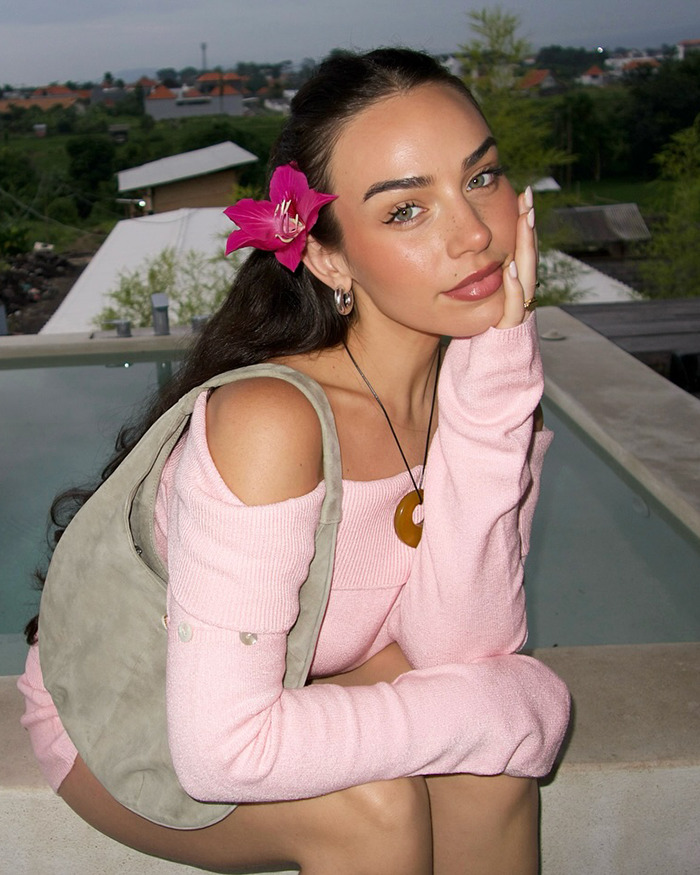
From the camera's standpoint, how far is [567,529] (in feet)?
10.2

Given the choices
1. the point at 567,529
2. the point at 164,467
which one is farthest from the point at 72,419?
the point at 164,467

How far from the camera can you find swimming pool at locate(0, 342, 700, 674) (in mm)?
2582

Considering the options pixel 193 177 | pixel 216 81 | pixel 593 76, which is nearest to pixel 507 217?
pixel 193 177

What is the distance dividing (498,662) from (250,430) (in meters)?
0.44

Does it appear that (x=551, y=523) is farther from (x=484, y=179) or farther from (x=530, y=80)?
(x=530, y=80)

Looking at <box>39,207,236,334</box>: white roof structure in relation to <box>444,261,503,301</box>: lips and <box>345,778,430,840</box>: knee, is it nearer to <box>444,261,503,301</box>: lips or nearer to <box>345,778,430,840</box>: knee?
<box>444,261,503,301</box>: lips

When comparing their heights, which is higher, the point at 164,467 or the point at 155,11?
the point at 155,11

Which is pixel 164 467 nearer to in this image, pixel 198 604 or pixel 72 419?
pixel 198 604

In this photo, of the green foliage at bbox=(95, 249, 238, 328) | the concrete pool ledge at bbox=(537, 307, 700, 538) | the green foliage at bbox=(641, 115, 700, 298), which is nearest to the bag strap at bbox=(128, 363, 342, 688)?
the concrete pool ledge at bbox=(537, 307, 700, 538)

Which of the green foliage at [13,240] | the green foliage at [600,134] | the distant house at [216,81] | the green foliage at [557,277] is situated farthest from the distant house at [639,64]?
the green foliage at [557,277]

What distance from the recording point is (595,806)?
145 cm

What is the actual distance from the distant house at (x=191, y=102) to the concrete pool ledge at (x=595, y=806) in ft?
56.0

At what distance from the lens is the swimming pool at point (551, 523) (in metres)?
2.58

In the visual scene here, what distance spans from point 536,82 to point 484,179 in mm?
6388
